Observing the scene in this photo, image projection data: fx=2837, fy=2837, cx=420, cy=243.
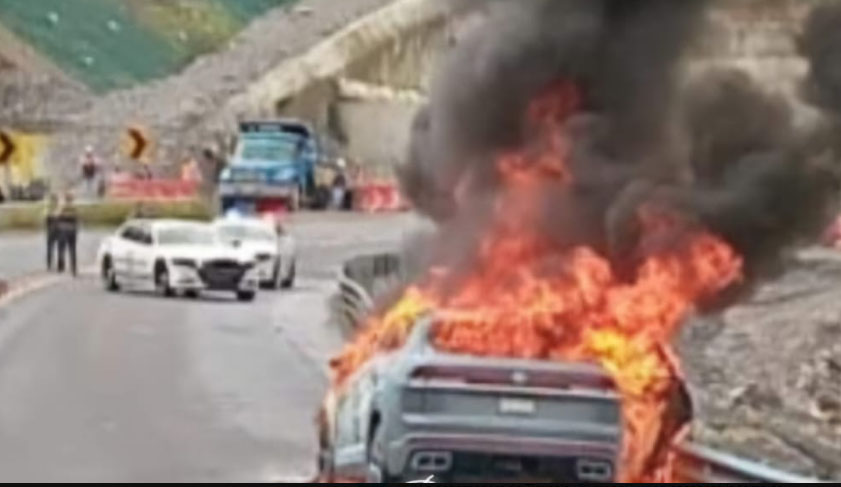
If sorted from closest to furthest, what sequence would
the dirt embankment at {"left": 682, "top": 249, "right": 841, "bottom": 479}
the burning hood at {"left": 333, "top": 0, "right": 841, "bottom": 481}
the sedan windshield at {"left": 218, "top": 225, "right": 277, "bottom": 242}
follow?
the burning hood at {"left": 333, "top": 0, "right": 841, "bottom": 481} → the dirt embankment at {"left": 682, "top": 249, "right": 841, "bottom": 479} → the sedan windshield at {"left": 218, "top": 225, "right": 277, "bottom": 242}

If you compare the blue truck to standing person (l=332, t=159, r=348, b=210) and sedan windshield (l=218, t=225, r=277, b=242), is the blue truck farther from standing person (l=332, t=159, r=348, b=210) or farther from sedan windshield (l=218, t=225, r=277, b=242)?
sedan windshield (l=218, t=225, r=277, b=242)

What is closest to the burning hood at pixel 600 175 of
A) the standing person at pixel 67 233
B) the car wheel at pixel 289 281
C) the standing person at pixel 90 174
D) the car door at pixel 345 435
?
the car door at pixel 345 435

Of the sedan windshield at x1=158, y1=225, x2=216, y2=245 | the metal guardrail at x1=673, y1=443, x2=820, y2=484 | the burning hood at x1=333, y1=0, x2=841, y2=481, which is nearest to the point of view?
the metal guardrail at x1=673, y1=443, x2=820, y2=484

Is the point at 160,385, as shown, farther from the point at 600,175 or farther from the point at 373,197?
the point at 373,197

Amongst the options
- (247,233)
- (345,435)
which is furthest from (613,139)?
(247,233)

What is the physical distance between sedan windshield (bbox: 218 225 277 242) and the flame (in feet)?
92.0

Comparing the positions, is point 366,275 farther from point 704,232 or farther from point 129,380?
point 704,232

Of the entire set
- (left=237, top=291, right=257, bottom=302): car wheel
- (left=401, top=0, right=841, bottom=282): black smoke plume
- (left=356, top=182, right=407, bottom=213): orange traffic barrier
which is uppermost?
(left=401, top=0, right=841, bottom=282): black smoke plume

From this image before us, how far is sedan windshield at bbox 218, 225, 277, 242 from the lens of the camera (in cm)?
5081

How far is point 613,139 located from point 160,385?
9251 millimetres

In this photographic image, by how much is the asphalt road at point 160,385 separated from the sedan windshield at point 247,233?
1.11 meters

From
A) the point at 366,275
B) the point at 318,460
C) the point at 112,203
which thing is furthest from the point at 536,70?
the point at 112,203

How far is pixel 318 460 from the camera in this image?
20891 millimetres

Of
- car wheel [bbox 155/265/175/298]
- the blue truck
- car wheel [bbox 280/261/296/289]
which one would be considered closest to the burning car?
car wheel [bbox 155/265/175/298]
